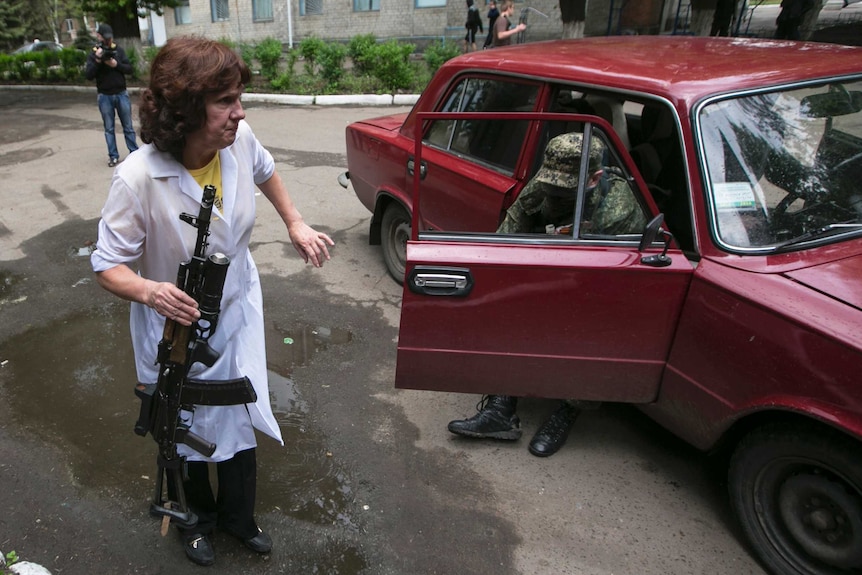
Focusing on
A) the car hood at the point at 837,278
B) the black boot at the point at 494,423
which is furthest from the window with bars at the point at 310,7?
the car hood at the point at 837,278

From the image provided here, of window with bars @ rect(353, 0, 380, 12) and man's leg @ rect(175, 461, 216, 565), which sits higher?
window with bars @ rect(353, 0, 380, 12)

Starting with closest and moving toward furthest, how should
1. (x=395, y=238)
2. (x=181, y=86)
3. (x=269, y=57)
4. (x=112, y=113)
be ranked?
(x=181, y=86)
(x=395, y=238)
(x=112, y=113)
(x=269, y=57)

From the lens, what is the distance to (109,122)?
8117mm

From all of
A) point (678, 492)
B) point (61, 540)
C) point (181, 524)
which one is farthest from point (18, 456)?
point (678, 492)

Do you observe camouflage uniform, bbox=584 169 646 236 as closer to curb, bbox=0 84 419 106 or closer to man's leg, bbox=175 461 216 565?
man's leg, bbox=175 461 216 565

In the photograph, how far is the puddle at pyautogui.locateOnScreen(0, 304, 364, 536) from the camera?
283cm

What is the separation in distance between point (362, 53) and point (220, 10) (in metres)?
14.7

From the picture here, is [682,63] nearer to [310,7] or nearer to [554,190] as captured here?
[554,190]

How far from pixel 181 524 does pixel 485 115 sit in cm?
203

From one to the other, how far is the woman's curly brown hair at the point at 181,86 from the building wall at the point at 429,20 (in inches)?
714

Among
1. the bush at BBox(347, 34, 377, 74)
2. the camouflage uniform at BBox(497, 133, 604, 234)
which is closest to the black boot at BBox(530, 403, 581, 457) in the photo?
the camouflage uniform at BBox(497, 133, 604, 234)

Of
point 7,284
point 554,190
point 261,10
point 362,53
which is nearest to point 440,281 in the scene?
point 554,190

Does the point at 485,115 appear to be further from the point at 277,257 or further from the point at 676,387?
the point at 277,257

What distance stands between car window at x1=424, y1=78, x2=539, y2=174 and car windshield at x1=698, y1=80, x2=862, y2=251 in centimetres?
111
